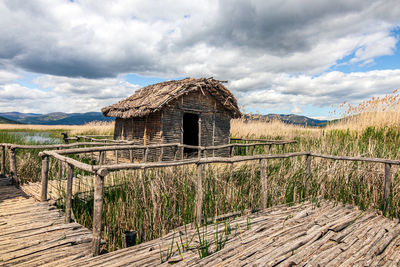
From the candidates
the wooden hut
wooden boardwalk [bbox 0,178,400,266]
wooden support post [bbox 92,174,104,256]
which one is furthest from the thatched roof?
wooden support post [bbox 92,174,104,256]

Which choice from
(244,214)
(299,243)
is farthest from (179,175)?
(299,243)

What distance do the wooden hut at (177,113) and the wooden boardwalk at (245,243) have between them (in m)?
5.94

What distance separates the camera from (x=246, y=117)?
18.0 meters

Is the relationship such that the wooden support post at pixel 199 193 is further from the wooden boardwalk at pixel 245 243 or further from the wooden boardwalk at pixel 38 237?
the wooden boardwalk at pixel 38 237

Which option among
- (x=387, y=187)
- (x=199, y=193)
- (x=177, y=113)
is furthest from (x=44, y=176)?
(x=387, y=187)

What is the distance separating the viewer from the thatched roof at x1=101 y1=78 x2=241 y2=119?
9.84 metres

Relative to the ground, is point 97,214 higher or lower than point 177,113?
lower

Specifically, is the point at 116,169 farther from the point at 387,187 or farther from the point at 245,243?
the point at 387,187

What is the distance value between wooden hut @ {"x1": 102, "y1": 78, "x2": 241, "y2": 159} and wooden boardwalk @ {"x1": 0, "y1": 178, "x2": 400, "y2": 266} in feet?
19.5

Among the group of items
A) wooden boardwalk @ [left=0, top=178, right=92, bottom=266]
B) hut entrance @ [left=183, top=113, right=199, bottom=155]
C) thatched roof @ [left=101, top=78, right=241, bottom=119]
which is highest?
thatched roof @ [left=101, top=78, right=241, bottom=119]

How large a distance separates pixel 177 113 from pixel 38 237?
24.5ft

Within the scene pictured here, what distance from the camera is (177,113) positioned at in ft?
35.0

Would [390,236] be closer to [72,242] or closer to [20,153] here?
[72,242]

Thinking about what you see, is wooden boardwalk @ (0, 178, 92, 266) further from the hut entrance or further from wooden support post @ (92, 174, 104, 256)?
the hut entrance
